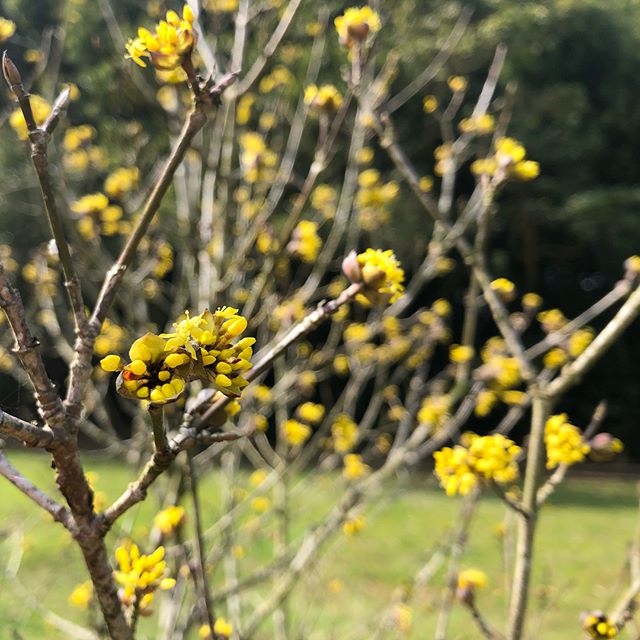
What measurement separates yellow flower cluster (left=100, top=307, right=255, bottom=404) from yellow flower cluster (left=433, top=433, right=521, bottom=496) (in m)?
0.58

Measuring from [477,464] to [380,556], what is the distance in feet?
13.0

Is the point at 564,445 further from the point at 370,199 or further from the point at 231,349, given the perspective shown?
the point at 370,199

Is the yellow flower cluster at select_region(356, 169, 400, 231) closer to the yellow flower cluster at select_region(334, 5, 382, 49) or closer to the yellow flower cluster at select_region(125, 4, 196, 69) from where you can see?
the yellow flower cluster at select_region(334, 5, 382, 49)

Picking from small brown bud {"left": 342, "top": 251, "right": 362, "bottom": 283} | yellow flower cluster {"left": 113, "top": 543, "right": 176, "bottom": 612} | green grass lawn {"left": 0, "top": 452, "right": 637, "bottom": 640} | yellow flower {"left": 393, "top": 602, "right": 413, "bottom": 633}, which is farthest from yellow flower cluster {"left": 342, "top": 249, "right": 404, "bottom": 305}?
yellow flower {"left": 393, "top": 602, "right": 413, "bottom": 633}

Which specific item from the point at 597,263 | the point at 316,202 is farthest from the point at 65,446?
the point at 597,263

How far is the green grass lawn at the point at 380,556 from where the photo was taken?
249 cm

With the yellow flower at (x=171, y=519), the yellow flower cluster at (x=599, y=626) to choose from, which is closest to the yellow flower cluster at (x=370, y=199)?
the yellow flower at (x=171, y=519)

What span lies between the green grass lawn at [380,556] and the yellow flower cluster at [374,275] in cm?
104

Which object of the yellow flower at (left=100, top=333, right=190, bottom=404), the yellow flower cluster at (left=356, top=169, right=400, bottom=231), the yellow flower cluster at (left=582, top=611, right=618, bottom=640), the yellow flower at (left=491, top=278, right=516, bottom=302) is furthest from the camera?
the yellow flower cluster at (left=356, top=169, right=400, bottom=231)

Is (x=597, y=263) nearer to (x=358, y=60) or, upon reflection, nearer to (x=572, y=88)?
(x=572, y=88)

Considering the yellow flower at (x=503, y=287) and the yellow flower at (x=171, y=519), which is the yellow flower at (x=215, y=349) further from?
the yellow flower at (x=503, y=287)

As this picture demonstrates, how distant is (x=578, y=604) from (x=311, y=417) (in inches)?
85.7

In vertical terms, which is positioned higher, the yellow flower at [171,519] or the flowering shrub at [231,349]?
the flowering shrub at [231,349]

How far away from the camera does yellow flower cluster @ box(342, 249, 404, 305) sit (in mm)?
662
